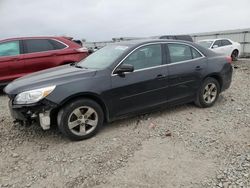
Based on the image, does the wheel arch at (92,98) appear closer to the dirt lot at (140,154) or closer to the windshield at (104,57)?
the dirt lot at (140,154)

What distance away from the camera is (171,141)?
4.53 meters

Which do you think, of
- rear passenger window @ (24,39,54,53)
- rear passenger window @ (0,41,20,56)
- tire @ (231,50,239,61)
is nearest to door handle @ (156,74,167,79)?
rear passenger window @ (24,39,54,53)

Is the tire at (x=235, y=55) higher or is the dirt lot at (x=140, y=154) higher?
the tire at (x=235, y=55)

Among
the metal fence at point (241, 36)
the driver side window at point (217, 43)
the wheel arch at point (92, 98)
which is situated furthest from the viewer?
the metal fence at point (241, 36)

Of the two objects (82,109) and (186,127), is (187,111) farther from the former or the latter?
(82,109)

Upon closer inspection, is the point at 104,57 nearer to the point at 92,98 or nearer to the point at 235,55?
the point at 92,98

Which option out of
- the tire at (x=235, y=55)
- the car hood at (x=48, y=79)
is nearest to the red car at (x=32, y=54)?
the car hood at (x=48, y=79)

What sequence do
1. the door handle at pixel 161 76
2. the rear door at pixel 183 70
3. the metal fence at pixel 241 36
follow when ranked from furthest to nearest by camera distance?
1. the metal fence at pixel 241 36
2. the rear door at pixel 183 70
3. the door handle at pixel 161 76

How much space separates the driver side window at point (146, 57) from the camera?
5133mm

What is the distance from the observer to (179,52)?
579 centimetres

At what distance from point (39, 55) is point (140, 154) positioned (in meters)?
5.28

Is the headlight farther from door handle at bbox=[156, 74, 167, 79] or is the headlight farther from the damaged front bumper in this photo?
door handle at bbox=[156, 74, 167, 79]

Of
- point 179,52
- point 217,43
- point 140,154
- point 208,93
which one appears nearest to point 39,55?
point 179,52

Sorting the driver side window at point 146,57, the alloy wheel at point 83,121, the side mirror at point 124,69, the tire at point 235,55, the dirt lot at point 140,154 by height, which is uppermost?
the driver side window at point 146,57
